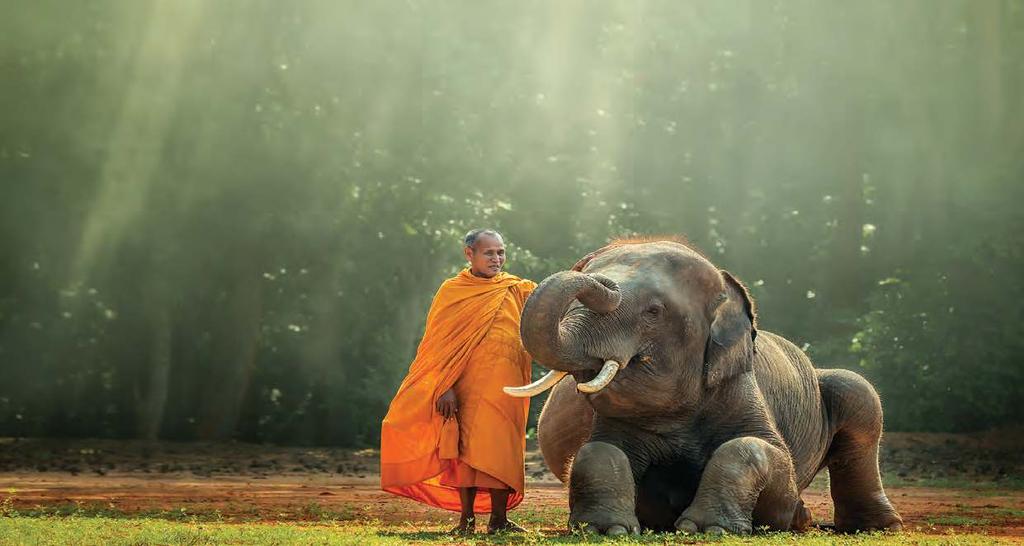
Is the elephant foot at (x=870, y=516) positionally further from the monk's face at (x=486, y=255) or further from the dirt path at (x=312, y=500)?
the monk's face at (x=486, y=255)

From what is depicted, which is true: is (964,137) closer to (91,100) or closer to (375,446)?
(375,446)

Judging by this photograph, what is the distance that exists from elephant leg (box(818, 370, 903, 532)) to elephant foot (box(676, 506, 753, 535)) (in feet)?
8.60

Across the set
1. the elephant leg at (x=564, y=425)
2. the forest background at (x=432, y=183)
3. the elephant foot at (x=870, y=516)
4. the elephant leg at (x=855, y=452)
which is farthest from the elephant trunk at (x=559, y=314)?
the forest background at (x=432, y=183)

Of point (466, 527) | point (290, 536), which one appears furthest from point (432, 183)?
point (290, 536)

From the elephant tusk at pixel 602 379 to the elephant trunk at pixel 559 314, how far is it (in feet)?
0.41

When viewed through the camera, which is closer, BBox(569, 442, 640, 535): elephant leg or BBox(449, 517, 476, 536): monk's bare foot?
BBox(569, 442, 640, 535): elephant leg

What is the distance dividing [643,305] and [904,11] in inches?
827

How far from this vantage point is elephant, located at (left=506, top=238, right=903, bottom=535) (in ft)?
29.7

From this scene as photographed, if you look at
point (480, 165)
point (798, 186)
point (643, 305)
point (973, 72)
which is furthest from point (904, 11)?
point (643, 305)

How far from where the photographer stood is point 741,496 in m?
9.14

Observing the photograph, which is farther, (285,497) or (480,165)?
(480,165)

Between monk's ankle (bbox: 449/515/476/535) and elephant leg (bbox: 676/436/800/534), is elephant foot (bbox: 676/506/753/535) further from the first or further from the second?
monk's ankle (bbox: 449/515/476/535)

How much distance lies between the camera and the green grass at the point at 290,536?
8.84 meters

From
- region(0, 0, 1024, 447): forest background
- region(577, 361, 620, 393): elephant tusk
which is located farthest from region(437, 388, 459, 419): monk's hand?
region(0, 0, 1024, 447): forest background
